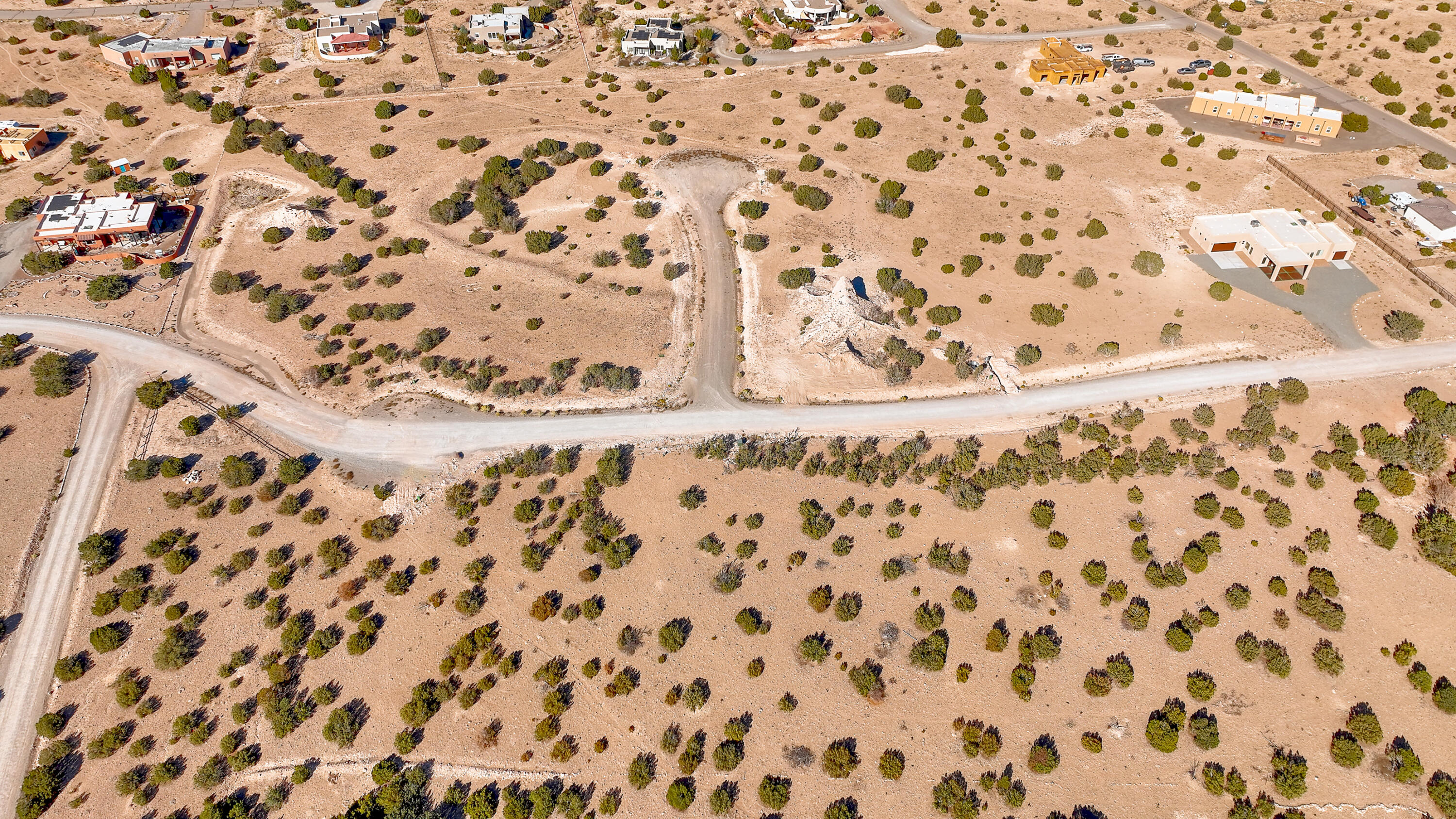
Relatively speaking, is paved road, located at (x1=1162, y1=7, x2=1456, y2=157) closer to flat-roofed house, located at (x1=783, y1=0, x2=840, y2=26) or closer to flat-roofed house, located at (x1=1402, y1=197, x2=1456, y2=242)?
flat-roofed house, located at (x1=1402, y1=197, x2=1456, y2=242)

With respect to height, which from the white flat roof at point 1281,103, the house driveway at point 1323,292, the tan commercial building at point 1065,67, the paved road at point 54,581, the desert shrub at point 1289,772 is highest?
the white flat roof at point 1281,103

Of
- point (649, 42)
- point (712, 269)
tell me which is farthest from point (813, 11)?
point (712, 269)

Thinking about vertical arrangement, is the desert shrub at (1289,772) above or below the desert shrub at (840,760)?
above

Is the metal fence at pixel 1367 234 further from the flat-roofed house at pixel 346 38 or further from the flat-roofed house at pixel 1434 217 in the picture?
the flat-roofed house at pixel 346 38

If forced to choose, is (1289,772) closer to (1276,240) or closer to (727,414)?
(727,414)

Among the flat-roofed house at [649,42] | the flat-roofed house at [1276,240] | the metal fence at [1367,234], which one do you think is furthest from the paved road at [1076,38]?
the flat-roofed house at [1276,240]

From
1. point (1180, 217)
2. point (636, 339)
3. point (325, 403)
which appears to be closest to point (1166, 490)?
point (1180, 217)

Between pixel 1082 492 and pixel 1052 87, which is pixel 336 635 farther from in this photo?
pixel 1052 87
